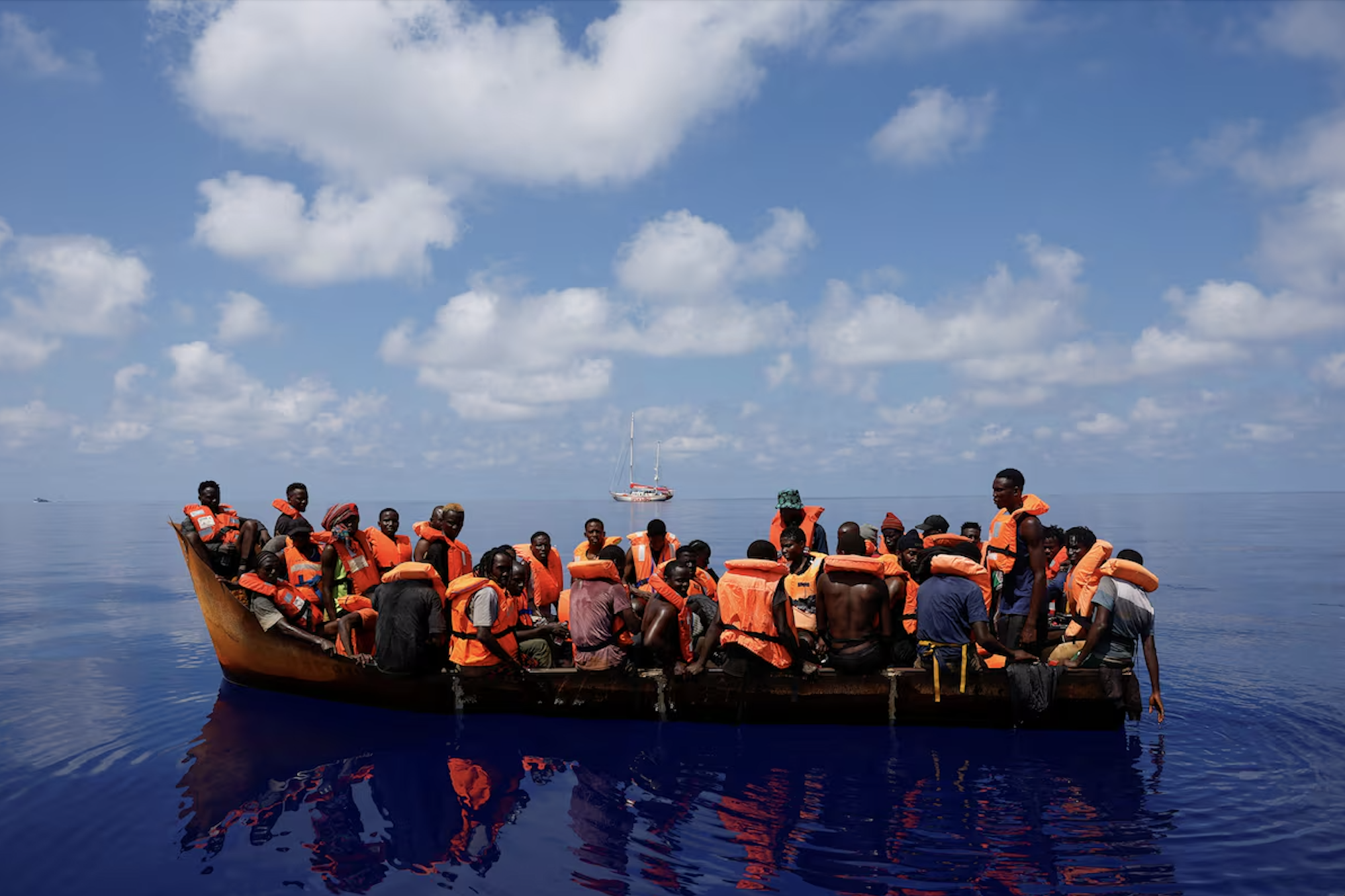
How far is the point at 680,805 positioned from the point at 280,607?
6.22 meters

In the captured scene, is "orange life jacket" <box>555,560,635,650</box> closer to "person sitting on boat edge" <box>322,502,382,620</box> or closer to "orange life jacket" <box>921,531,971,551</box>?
"person sitting on boat edge" <box>322,502,382,620</box>

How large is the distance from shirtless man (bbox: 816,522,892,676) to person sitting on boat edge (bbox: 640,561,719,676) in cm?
131

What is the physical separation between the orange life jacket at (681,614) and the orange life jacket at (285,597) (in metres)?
4.82

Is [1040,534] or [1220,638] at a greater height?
[1040,534]

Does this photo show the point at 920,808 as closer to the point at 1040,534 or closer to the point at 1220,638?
the point at 1040,534

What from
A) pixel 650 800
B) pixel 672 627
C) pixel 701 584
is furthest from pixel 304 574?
pixel 650 800

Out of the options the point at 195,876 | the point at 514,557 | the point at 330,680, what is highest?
the point at 514,557

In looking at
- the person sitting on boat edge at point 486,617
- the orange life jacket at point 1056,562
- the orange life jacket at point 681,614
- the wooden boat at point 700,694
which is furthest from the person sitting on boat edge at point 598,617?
the orange life jacket at point 1056,562

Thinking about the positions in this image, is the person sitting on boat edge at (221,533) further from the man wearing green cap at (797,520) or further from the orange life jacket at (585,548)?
the man wearing green cap at (797,520)

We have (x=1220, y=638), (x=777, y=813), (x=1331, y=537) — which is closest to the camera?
(x=777, y=813)

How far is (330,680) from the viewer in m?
10.3

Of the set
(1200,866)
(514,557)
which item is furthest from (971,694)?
(514,557)

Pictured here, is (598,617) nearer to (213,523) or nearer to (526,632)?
(526,632)

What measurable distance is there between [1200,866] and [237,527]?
13643mm
